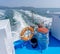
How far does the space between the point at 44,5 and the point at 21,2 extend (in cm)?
32

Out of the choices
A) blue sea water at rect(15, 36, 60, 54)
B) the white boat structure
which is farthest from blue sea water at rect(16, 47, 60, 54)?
the white boat structure

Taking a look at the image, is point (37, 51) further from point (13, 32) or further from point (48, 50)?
point (13, 32)

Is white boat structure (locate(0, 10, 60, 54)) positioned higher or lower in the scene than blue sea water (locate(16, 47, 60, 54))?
higher

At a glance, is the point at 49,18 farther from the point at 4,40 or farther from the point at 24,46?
the point at 4,40

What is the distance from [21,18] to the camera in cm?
192

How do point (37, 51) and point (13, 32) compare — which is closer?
point (37, 51)

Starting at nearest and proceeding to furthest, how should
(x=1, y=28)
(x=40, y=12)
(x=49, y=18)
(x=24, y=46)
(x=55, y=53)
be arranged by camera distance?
(x=1, y=28), (x=55, y=53), (x=24, y=46), (x=49, y=18), (x=40, y=12)

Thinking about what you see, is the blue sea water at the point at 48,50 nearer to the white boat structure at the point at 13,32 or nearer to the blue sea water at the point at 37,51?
the blue sea water at the point at 37,51

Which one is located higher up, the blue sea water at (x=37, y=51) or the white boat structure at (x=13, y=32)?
the white boat structure at (x=13, y=32)

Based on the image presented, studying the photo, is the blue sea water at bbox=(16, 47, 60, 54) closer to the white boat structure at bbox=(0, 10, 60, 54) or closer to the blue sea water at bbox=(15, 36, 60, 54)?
the blue sea water at bbox=(15, 36, 60, 54)

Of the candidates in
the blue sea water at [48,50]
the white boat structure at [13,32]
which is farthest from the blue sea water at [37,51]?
the white boat structure at [13,32]

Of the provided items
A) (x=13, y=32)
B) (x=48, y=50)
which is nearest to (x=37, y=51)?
(x=48, y=50)

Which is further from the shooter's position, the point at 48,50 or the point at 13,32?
the point at 13,32

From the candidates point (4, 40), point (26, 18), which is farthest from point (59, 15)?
point (4, 40)
